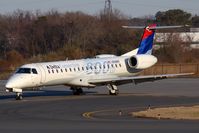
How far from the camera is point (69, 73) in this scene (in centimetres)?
4109

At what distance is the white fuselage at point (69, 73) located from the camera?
128 ft

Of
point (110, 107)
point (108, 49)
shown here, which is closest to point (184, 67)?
point (108, 49)

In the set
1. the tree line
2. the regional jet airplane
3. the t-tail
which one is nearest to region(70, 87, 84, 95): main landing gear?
the regional jet airplane

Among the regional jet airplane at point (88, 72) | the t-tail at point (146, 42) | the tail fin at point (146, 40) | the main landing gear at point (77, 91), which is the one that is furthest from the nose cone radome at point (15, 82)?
the tail fin at point (146, 40)

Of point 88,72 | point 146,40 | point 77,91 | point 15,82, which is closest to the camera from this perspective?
point 15,82

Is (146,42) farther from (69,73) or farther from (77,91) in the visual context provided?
(69,73)

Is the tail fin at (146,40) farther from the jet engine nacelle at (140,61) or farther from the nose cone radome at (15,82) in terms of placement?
the nose cone radome at (15,82)

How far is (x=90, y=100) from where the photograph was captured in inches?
1487

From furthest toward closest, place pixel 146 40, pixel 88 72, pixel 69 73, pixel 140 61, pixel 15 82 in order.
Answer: pixel 146 40 < pixel 140 61 < pixel 88 72 < pixel 69 73 < pixel 15 82

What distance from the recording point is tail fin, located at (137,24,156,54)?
45.1 m

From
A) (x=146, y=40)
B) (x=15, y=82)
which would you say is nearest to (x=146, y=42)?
(x=146, y=40)

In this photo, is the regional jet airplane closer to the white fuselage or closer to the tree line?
the white fuselage

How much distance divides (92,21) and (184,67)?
46.7m

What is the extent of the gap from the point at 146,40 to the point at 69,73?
22.4ft
